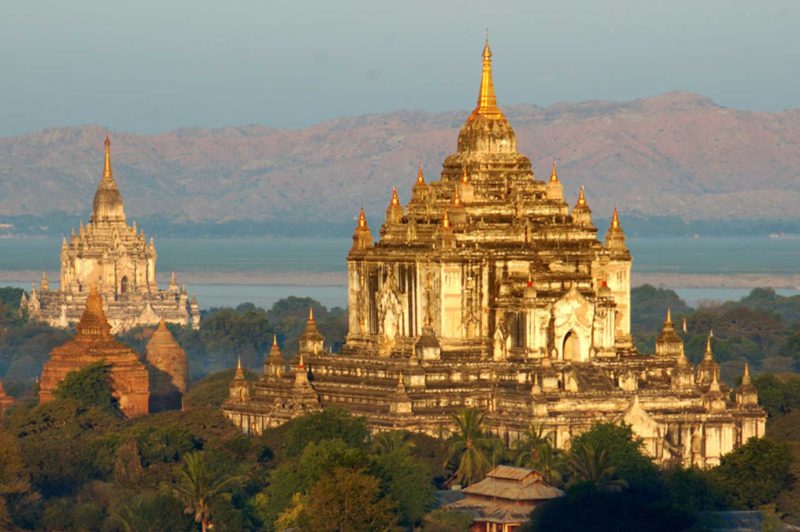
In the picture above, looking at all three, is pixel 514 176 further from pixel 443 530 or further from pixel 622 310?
pixel 443 530

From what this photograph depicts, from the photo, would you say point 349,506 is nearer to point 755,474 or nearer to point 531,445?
point 531,445

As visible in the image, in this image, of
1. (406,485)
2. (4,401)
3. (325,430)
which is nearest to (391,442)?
(325,430)

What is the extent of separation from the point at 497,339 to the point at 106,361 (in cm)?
1959

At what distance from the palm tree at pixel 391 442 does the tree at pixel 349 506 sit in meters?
6.27

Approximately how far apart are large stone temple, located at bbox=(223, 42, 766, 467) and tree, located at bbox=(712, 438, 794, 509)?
5247mm

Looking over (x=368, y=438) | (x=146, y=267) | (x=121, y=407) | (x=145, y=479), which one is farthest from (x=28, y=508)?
(x=146, y=267)

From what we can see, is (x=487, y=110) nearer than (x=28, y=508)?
No

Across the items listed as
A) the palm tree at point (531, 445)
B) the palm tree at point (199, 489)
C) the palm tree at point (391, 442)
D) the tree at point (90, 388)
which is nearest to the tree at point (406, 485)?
the palm tree at point (391, 442)

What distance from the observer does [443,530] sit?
7456cm

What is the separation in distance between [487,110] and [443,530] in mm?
22174

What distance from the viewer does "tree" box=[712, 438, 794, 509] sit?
264 ft

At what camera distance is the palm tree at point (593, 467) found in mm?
79750

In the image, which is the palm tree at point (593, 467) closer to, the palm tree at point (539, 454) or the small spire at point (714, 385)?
the palm tree at point (539, 454)

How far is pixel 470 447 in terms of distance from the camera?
83.8m
